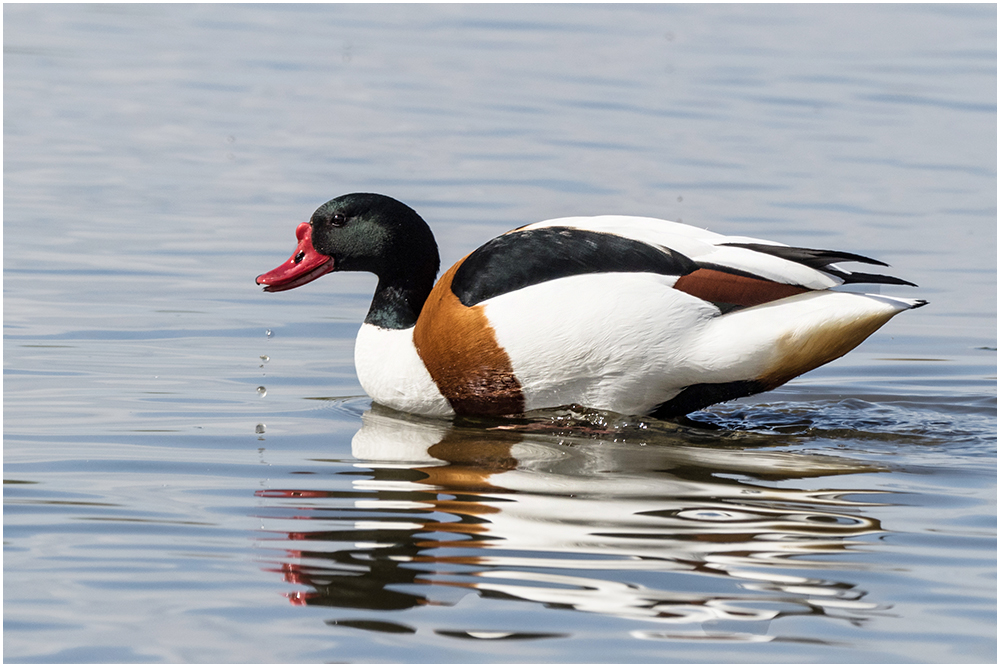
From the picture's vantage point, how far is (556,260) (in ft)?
19.6

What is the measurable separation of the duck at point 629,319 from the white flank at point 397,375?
0.01 metres

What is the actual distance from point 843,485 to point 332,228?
2725 mm

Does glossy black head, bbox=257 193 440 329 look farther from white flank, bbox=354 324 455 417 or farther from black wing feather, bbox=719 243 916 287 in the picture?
black wing feather, bbox=719 243 916 287

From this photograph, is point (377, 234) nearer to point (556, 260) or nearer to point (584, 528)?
point (556, 260)

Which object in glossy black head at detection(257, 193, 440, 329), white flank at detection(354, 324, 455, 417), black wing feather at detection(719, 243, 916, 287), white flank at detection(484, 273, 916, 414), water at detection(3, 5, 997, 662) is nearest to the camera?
water at detection(3, 5, 997, 662)

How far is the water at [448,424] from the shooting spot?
153 inches

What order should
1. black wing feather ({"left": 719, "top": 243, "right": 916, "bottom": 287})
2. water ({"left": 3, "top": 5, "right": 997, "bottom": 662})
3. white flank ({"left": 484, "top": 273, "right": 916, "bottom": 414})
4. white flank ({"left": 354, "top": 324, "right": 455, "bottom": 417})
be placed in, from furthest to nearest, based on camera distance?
1. white flank ({"left": 354, "top": 324, "right": 455, "bottom": 417})
2. black wing feather ({"left": 719, "top": 243, "right": 916, "bottom": 287})
3. white flank ({"left": 484, "top": 273, "right": 916, "bottom": 414})
4. water ({"left": 3, "top": 5, "right": 997, "bottom": 662})

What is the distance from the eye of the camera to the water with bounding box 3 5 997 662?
12.8 ft

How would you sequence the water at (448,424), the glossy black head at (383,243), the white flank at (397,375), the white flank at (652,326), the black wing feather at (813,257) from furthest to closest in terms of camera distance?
1. the glossy black head at (383,243)
2. the white flank at (397,375)
3. the black wing feather at (813,257)
4. the white flank at (652,326)
5. the water at (448,424)

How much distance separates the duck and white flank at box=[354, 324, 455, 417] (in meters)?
0.01

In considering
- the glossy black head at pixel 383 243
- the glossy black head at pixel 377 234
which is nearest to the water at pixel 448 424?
the glossy black head at pixel 383 243

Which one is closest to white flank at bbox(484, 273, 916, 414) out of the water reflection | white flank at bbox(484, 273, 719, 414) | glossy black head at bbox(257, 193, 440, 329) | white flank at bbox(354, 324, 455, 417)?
white flank at bbox(484, 273, 719, 414)

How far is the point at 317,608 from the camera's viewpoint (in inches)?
154

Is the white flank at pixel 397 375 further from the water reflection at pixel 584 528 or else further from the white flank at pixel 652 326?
the white flank at pixel 652 326
